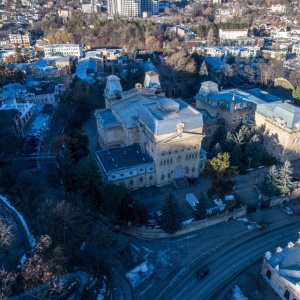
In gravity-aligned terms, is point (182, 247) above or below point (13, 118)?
below

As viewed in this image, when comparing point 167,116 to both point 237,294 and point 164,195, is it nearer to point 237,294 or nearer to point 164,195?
point 164,195

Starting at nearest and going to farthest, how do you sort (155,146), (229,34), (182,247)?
(182,247)
(155,146)
(229,34)

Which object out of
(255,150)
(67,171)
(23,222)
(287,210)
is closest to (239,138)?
(255,150)

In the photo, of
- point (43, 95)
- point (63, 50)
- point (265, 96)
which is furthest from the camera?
point (63, 50)

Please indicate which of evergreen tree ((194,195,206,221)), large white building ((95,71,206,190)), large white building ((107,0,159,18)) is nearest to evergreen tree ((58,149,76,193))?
large white building ((95,71,206,190))

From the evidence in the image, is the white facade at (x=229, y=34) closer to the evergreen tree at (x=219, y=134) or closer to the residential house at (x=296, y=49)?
the residential house at (x=296, y=49)

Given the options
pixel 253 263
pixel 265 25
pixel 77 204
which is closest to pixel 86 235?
pixel 77 204

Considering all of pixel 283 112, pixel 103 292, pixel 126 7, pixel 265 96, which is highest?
pixel 126 7

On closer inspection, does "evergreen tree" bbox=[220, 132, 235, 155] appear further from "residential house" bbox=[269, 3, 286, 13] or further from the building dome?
"residential house" bbox=[269, 3, 286, 13]
